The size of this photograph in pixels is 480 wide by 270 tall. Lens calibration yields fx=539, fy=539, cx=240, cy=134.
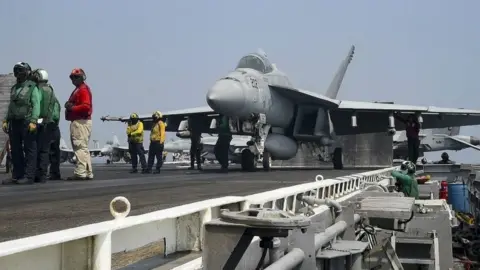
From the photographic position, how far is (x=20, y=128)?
8.14m

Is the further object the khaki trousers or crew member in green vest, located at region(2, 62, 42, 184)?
the khaki trousers

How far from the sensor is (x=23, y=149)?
324 inches

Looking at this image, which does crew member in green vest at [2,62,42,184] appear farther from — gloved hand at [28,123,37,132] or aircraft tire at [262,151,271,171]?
aircraft tire at [262,151,271,171]

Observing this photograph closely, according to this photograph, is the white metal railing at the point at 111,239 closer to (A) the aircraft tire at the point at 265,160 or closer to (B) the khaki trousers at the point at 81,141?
(B) the khaki trousers at the point at 81,141

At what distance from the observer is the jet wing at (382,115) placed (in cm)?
2273

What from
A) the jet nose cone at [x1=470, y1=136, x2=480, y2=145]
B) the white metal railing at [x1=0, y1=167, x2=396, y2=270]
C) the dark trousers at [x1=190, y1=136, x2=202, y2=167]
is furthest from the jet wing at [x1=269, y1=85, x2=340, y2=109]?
the jet nose cone at [x1=470, y1=136, x2=480, y2=145]

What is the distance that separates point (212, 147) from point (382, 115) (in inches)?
1192

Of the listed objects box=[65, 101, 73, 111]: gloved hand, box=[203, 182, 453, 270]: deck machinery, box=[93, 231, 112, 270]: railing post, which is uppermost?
box=[65, 101, 73, 111]: gloved hand

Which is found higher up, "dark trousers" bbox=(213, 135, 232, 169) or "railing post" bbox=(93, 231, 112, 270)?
"dark trousers" bbox=(213, 135, 232, 169)

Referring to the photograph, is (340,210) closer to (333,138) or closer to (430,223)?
(430,223)

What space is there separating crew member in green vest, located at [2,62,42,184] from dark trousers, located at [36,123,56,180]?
0.83 ft

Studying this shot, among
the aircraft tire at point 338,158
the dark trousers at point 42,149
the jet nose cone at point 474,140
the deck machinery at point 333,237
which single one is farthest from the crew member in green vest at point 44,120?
the jet nose cone at point 474,140

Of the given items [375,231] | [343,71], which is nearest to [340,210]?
[375,231]

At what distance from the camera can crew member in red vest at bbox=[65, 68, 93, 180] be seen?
8945 mm
